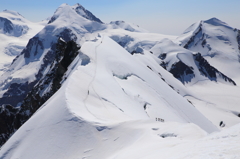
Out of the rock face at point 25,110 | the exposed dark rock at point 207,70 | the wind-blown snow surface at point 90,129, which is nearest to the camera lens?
the wind-blown snow surface at point 90,129

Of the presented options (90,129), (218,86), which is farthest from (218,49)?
(90,129)

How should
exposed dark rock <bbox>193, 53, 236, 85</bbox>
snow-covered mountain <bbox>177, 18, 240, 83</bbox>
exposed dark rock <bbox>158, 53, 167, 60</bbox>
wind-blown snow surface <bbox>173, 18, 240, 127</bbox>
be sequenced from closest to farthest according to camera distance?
wind-blown snow surface <bbox>173, 18, 240, 127</bbox> → exposed dark rock <bbox>193, 53, 236, 85</bbox> → exposed dark rock <bbox>158, 53, 167, 60</bbox> → snow-covered mountain <bbox>177, 18, 240, 83</bbox>

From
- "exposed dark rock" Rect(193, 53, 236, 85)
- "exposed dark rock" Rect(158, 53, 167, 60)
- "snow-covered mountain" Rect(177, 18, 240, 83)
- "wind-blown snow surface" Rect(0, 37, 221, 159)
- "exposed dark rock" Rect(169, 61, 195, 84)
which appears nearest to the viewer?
"wind-blown snow surface" Rect(0, 37, 221, 159)

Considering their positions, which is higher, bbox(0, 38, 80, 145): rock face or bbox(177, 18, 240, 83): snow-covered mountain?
A: bbox(177, 18, 240, 83): snow-covered mountain

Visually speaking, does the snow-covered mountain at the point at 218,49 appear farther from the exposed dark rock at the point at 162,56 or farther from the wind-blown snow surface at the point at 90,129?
the wind-blown snow surface at the point at 90,129

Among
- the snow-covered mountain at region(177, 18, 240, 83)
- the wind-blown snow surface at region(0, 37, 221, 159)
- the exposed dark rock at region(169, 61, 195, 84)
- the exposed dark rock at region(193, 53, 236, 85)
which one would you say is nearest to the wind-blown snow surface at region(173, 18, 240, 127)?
the snow-covered mountain at region(177, 18, 240, 83)

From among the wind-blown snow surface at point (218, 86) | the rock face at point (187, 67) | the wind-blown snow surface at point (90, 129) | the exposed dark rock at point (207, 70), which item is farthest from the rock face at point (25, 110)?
the exposed dark rock at point (207, 70)

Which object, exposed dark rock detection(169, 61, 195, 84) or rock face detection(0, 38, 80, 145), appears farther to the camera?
exposed dark rock detection(169, 61, 195, 84)

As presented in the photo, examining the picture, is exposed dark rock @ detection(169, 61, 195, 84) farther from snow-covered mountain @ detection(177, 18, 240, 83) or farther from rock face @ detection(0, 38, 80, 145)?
rock face @ detection(0, 38, 80, 145)

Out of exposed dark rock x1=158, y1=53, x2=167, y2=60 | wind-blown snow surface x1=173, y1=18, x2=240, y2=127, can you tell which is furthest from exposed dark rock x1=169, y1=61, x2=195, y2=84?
exposed dark rock x1=158, y1=53, x2=167, y2=60

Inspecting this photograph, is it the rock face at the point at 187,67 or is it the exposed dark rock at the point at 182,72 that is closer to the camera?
the exposed dark rock at the point at 182,72

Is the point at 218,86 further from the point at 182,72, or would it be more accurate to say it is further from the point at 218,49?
the point at 218,49

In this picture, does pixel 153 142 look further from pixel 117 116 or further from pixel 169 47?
pixel 169 47
